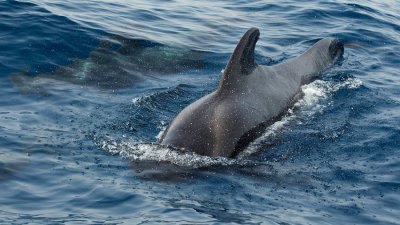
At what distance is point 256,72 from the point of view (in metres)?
10.7

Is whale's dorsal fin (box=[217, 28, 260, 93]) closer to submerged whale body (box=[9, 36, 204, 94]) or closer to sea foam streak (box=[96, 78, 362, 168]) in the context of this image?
sea foam streak (box=[96, 78, 362, 168])

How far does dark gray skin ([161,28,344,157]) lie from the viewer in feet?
29.5

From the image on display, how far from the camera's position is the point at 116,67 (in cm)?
1484

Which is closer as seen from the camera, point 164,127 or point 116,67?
point 164,127

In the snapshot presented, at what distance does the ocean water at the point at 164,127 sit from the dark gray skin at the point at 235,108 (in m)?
0.31

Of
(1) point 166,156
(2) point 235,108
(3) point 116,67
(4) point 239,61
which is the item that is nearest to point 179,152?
(1) point 166,156

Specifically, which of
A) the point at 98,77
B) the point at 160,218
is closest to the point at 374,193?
the point at 160,218

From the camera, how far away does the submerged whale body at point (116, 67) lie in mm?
13117

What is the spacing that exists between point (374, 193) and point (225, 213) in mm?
2554

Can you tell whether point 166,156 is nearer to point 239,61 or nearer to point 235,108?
point 235,108

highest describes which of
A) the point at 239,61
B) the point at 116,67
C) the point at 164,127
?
the point at 239,61

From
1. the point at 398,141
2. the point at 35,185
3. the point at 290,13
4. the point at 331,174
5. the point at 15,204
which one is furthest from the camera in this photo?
the point at 290,13

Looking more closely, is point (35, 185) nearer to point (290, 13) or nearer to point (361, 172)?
point (361, 172)

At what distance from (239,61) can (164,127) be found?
204 cm
